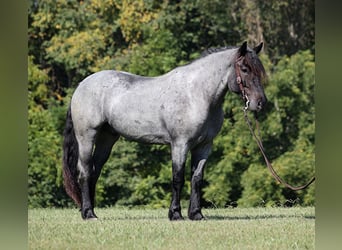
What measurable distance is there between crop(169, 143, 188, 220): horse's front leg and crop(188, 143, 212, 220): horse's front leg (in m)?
0.17

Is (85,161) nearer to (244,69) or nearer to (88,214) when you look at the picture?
(88,214)

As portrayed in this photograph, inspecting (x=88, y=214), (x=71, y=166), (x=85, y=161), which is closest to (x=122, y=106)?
(x=85, y=161)

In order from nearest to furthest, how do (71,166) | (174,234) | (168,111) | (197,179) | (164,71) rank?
(174,234)
(168,111)
(197,179)
(71,166)
(164,71)

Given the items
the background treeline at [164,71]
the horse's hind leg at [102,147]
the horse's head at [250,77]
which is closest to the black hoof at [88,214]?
the horse's hind leg at [102,147]

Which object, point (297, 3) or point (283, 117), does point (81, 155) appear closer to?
point (283, 117)

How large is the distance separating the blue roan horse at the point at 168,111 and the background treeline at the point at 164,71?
25.6 feet

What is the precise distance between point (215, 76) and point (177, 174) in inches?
46.6

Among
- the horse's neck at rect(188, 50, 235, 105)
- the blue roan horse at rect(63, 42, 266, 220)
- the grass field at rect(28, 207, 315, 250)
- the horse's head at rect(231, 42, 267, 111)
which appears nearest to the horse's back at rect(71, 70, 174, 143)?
the blue roan horse at rect(63, 42, 266, 220)

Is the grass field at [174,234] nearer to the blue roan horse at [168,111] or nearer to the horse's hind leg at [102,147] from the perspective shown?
the blue roan horse at [168,111]

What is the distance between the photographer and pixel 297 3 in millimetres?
19125

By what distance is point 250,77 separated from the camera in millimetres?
7691

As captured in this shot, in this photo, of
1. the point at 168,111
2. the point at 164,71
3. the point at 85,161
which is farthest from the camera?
the point at 164,71

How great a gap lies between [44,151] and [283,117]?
5.99m
